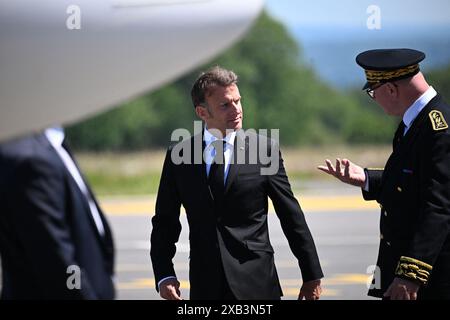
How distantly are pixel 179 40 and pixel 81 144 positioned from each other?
1103 inches

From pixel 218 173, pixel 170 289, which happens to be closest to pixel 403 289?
pixel 218 173

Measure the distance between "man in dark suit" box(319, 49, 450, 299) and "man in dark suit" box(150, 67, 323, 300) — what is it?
31cm

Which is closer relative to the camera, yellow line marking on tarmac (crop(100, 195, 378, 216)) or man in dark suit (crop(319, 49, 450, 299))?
man in dark suit (crop(319, 49, 450, 299))

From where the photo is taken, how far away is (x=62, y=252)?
11.1 ft

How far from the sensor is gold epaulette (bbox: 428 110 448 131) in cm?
402

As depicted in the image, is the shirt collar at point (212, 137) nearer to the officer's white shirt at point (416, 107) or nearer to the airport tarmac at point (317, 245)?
the officer's white shirt at point (416, 107)

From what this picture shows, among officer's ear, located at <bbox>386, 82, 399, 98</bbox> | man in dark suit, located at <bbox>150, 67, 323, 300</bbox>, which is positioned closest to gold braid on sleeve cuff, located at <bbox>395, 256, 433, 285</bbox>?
man in dark suit, located at <bbox>150, 67, 323, 300</bbox>

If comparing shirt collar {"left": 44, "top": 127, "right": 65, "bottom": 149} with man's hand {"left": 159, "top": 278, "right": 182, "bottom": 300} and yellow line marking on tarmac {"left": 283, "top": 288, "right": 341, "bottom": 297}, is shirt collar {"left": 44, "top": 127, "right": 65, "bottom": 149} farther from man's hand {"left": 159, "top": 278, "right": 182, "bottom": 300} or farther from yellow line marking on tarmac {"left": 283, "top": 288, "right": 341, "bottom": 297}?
yellow line marking on tarmac {"left": 283, "top": 288, "right": 341, "bottom": 297}

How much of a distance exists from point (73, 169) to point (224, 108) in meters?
0.91

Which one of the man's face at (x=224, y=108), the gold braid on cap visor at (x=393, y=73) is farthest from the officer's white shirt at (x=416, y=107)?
the man's face at (x=224, y=108)

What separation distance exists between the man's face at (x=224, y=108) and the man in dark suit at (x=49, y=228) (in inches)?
33.3

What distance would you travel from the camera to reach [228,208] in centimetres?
420

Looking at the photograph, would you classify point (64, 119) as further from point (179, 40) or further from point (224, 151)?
point (224, 151)
